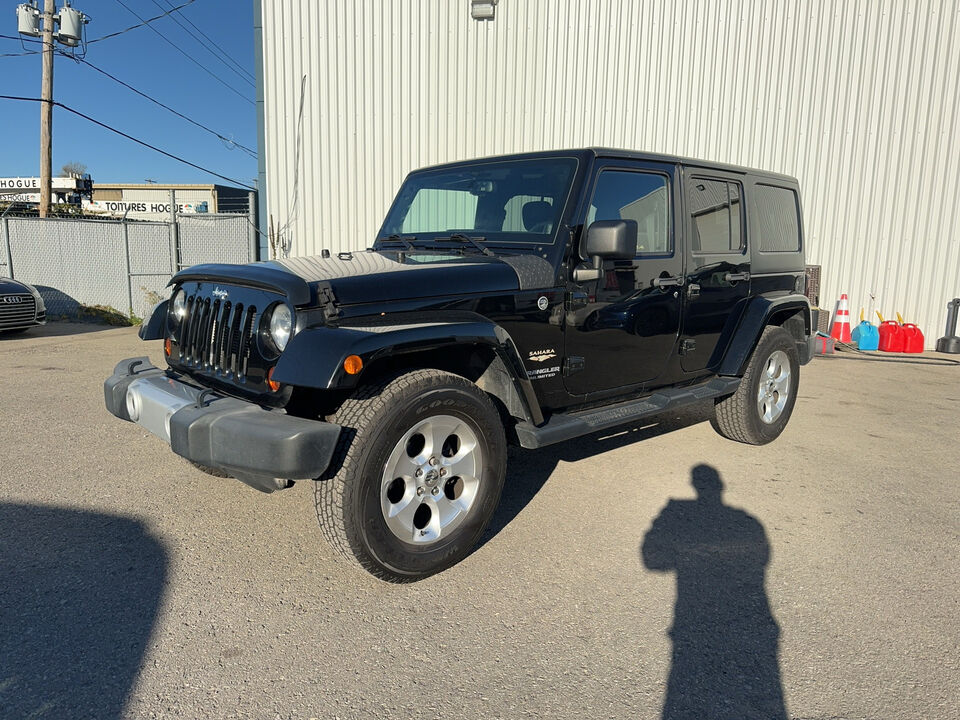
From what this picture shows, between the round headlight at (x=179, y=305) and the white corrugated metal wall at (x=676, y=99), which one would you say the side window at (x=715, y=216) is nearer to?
the round headlight at (x=179, y=305)

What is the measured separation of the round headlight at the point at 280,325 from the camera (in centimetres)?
283

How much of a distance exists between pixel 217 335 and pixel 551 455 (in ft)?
8.05

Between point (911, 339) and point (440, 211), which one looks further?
point (911, 339)

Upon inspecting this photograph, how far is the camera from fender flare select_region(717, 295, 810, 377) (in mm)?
4555

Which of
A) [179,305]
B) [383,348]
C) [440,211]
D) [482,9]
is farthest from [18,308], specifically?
[383,348]

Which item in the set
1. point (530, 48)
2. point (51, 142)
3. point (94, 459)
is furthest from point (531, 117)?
point (51, 142)

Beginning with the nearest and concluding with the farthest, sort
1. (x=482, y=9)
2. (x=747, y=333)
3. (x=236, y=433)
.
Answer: (x=236, y=433)
(x=747, y=333)
(x=482, y=9)

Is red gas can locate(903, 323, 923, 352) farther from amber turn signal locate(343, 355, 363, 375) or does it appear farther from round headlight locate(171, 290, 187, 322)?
round headlight locate(171, 290, 187, 322)

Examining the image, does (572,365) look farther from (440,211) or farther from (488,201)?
(440,211)

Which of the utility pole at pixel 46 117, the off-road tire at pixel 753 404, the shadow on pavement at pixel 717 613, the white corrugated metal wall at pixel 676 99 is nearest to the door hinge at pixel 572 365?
the shadow on pavement at pixel 717 613

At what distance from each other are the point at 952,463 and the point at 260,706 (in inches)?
190

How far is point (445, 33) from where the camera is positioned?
1065cm

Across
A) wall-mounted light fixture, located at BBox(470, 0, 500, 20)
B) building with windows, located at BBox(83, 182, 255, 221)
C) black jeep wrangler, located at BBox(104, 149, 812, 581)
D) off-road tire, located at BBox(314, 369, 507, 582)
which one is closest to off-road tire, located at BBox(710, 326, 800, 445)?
black jeep wrangler, located at BBox(104, 149, 812, 581)

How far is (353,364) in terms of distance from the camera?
258 cm
